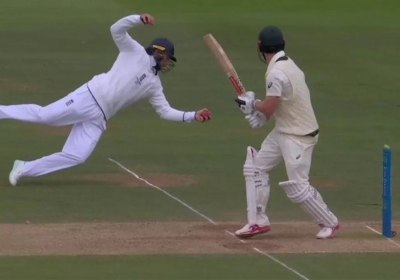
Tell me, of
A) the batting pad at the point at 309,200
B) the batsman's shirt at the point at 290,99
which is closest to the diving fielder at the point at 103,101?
the batsman's shirt at the point at 290,99

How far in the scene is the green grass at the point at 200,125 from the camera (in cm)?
962

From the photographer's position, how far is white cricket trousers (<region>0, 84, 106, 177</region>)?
12398mm

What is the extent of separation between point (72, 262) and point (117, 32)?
3.60 m

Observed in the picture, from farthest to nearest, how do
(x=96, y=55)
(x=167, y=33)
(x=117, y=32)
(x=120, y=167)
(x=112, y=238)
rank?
1. (x=167, y=33)
2. (x=96, y=55)
3. (x=120, y=167)
4. (x=117, y=32)
5. (x=112, y=238)

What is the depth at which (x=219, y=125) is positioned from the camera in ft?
57.9

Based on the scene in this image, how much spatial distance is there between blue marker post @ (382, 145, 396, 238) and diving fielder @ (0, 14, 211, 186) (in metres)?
2.64

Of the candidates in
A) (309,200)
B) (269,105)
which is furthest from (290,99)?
(309,200)

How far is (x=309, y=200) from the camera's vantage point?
10.3 m

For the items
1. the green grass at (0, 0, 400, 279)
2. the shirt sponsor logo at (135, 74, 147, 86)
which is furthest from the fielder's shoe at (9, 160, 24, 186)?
the shirt sponsor logo at (135, 74, 147, 86)

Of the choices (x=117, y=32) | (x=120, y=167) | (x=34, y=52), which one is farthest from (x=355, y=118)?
(x=34, y=52)

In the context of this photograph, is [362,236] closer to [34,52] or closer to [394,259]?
[394,259]

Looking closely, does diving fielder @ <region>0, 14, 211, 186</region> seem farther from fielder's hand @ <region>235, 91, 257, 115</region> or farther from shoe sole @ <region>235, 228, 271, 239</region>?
shoe sole @ <region>235, 228, 271, 239</region>

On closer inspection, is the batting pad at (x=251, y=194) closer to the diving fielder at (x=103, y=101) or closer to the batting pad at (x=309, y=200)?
the batting pad at (x=309, y=200)

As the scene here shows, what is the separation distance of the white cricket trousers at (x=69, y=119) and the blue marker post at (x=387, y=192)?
11.8ft
